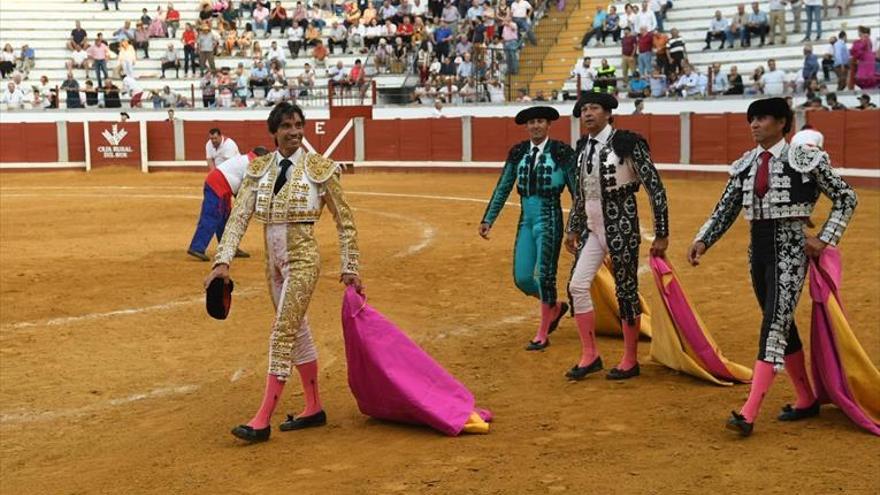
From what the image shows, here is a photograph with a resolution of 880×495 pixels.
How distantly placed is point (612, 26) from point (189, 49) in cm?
1030

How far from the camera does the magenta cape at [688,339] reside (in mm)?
5898

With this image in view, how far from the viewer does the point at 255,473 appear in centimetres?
467

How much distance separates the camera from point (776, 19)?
22781mm

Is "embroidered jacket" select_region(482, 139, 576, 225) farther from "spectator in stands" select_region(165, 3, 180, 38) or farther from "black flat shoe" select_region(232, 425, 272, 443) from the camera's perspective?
"spectator in stands" select_region(165, 3, 180, 38)

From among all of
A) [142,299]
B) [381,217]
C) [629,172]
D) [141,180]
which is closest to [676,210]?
[381,217]

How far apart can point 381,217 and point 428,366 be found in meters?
10.0

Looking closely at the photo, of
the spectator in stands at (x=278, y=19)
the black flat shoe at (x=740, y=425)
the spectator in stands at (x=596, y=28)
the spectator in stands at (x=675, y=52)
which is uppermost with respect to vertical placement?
the spectator in stands at (x=278, y=19)

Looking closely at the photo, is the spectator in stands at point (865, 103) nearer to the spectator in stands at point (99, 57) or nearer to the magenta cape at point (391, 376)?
the magenta cape at point (391, 376)

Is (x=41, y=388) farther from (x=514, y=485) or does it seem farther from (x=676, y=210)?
(x=676, y=210)

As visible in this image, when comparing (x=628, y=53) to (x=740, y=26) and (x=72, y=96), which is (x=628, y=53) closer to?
(x=740, y=26)

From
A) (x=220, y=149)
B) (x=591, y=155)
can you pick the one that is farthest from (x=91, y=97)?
(x=591, y=155)

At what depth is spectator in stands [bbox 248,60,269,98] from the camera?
27.4 metres

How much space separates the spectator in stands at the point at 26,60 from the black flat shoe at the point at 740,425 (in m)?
27.3

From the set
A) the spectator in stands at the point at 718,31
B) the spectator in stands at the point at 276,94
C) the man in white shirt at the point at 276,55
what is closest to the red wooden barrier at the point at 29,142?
the spectator in stands at the point at 276,94
